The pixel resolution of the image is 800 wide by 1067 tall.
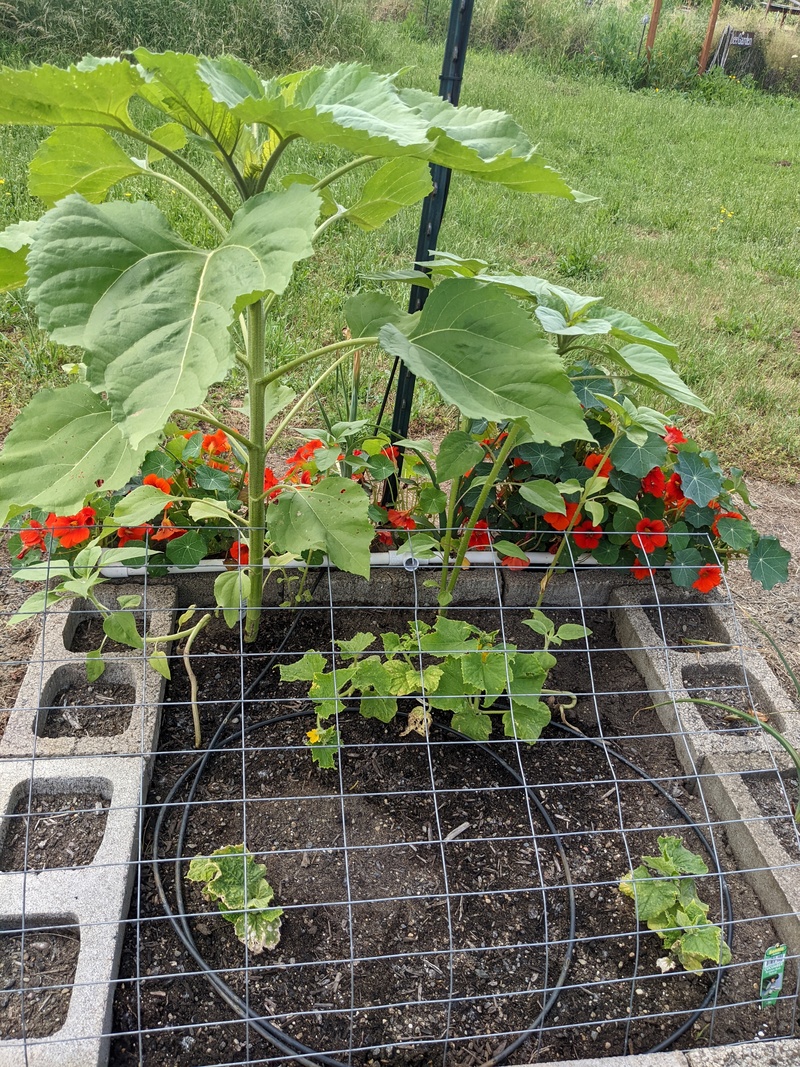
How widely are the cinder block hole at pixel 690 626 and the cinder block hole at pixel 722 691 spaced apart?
0.06 meters

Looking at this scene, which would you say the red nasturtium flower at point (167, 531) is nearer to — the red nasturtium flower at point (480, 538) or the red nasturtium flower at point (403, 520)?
the red nasturtium flower at point (403, 520)

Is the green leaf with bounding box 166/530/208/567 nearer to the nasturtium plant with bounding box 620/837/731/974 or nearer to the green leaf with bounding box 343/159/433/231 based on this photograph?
the green leaf with bounding box 343/159/433/231

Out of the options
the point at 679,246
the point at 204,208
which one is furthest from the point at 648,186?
the point at 204,208

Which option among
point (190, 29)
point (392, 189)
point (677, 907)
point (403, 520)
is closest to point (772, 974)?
point (677, 907)

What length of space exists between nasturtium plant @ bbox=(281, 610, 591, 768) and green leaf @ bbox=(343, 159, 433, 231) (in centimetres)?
84

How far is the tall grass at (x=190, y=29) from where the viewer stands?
5.76 metres

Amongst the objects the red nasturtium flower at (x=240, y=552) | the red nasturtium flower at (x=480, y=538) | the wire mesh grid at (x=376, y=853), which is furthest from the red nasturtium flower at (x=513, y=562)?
the red nasturtium flower at (x=240, y=552)

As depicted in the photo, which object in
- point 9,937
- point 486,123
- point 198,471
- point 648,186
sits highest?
point 486,123

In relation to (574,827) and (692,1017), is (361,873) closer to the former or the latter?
(574,827)

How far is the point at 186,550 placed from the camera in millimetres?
1967

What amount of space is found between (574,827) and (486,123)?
4.62 feet

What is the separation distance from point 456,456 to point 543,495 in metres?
0.28

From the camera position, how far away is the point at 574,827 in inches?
69.6

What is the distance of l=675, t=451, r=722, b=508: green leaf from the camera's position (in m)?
2.03
